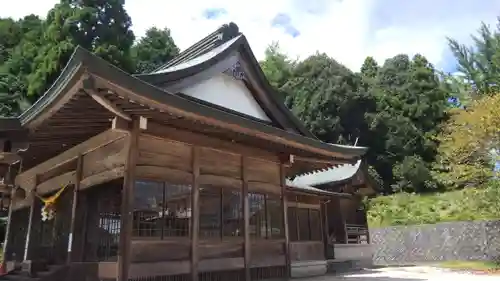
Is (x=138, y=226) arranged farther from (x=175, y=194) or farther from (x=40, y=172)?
(x=40, y=172)

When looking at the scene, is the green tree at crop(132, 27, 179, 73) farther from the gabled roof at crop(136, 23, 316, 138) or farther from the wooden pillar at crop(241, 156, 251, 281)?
the wooden pillar at crop(241, 156, 251, 281)

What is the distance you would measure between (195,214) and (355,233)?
1305 centimetres

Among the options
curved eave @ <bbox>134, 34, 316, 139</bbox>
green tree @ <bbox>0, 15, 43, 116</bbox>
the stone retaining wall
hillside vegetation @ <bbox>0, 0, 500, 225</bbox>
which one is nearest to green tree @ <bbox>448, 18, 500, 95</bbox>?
hillside vegetation @ <bbox>0, 0, 500, 225</bbox>

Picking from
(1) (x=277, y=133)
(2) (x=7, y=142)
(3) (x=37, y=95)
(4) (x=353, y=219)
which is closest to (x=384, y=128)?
(4) (x=353, y=219)

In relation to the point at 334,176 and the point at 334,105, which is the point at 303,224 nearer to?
the point at 334,176

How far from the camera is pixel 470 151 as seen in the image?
60.0 feet

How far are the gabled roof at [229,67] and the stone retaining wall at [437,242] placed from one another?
48.6 ft

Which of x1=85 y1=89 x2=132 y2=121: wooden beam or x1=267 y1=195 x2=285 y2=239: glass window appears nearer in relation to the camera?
x1=85 y1=89 x2=132 y2=121: wooden beam

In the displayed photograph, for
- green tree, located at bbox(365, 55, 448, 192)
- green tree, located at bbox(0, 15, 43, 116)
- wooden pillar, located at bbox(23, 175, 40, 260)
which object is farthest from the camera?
green tree, located at bbox(365, 55, 448, 192)

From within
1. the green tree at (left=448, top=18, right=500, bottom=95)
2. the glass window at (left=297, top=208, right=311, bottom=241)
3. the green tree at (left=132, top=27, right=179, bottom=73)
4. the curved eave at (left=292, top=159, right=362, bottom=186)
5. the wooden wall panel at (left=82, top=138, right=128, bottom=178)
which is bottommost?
the glass window at (left=297, top=208, right=311, bottom=241)

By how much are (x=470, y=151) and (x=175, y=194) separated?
1551cm

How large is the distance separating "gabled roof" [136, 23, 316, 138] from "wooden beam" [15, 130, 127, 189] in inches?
63.7

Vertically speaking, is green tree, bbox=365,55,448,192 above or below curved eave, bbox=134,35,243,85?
above

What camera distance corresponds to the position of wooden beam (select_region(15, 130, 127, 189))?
816 centimetres
